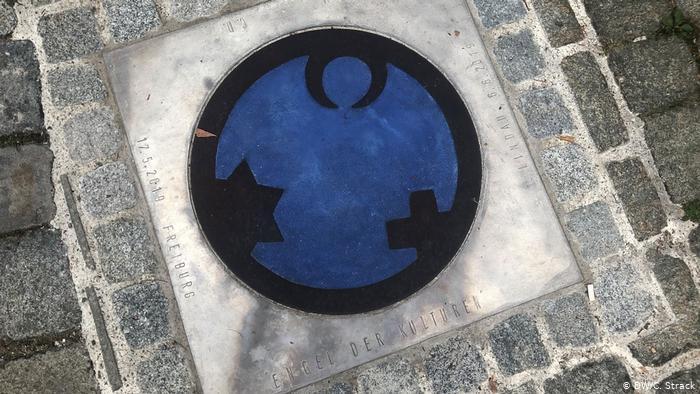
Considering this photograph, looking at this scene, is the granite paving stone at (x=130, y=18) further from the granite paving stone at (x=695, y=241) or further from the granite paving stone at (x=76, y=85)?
the granite paving stone at (x=695, y=241)

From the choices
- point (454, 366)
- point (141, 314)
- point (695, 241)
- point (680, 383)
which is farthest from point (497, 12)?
point (141, 314)

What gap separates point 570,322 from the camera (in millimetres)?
2553

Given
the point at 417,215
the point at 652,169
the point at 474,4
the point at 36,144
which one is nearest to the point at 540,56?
the point at 474,4

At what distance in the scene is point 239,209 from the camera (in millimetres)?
2541

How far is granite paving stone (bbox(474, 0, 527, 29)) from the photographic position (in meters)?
2.74

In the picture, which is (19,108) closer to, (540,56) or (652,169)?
(540,56)

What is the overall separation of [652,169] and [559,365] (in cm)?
101

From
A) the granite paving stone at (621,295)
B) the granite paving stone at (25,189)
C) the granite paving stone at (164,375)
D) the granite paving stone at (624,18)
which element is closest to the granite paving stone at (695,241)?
the granite paving stone at (621,295)

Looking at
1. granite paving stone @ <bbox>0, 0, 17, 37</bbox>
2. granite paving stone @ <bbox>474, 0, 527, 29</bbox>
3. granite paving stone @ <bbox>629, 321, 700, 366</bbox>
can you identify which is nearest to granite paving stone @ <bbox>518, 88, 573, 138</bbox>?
granite paving stone @ <bbox>474, 0, 527, 29</bbox>

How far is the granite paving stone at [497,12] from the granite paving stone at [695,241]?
1.28m

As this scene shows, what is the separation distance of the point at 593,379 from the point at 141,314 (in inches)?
78.5

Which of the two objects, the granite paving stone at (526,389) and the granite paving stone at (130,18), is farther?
the granite paving stone at (130,18)

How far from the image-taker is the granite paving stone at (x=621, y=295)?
8.41 feet

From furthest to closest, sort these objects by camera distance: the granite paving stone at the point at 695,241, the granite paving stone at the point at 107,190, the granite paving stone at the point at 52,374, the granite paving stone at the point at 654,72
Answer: the granite paving stone at the point at 654,72 → the granite paving stone at the point at 695,241 → the granite paving stone at the point at 107,190 → the granite paving stone at the point at 52,374
